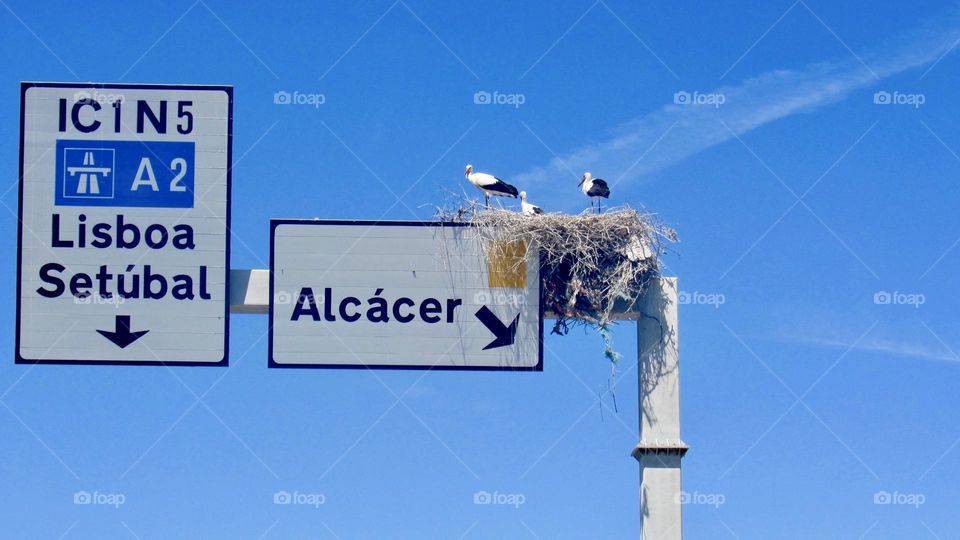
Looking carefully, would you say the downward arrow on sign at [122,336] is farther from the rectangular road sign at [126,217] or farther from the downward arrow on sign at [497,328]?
the downward arrow on sign at [497,328]

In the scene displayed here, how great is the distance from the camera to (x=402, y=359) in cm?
1513

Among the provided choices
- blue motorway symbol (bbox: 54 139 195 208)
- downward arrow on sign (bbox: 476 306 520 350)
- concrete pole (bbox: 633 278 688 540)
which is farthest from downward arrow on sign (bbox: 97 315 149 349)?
concrete pole (bbox: 633 278 688 540)

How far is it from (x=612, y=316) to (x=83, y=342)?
4.55 m

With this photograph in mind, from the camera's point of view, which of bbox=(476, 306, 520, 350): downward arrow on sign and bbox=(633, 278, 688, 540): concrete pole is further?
bbox=(476, 306, 520, 350): downward arrow on sign

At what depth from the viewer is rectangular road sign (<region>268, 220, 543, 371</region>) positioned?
15133 mm

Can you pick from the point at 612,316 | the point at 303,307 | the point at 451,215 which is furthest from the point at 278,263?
the point at 612,316

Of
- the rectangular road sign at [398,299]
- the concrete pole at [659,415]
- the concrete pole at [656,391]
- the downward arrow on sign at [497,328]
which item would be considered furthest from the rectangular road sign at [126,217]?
the concrete pole at [659,415]

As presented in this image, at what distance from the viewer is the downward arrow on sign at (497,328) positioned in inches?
598

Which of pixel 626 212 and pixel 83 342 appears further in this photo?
pixel 626 212

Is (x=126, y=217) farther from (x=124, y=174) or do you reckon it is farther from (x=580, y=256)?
(x=580, y=256)

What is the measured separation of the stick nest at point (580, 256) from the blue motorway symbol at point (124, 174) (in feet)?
7.38

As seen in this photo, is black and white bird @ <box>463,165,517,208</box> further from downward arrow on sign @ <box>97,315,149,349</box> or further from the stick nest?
downward arrow on sign @ <box>97,315,149,349</box>

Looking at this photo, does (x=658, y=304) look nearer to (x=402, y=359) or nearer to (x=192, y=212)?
(x=402, y=359)

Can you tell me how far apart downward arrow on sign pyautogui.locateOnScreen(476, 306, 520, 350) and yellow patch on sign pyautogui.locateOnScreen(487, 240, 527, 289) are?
0.89 feet
